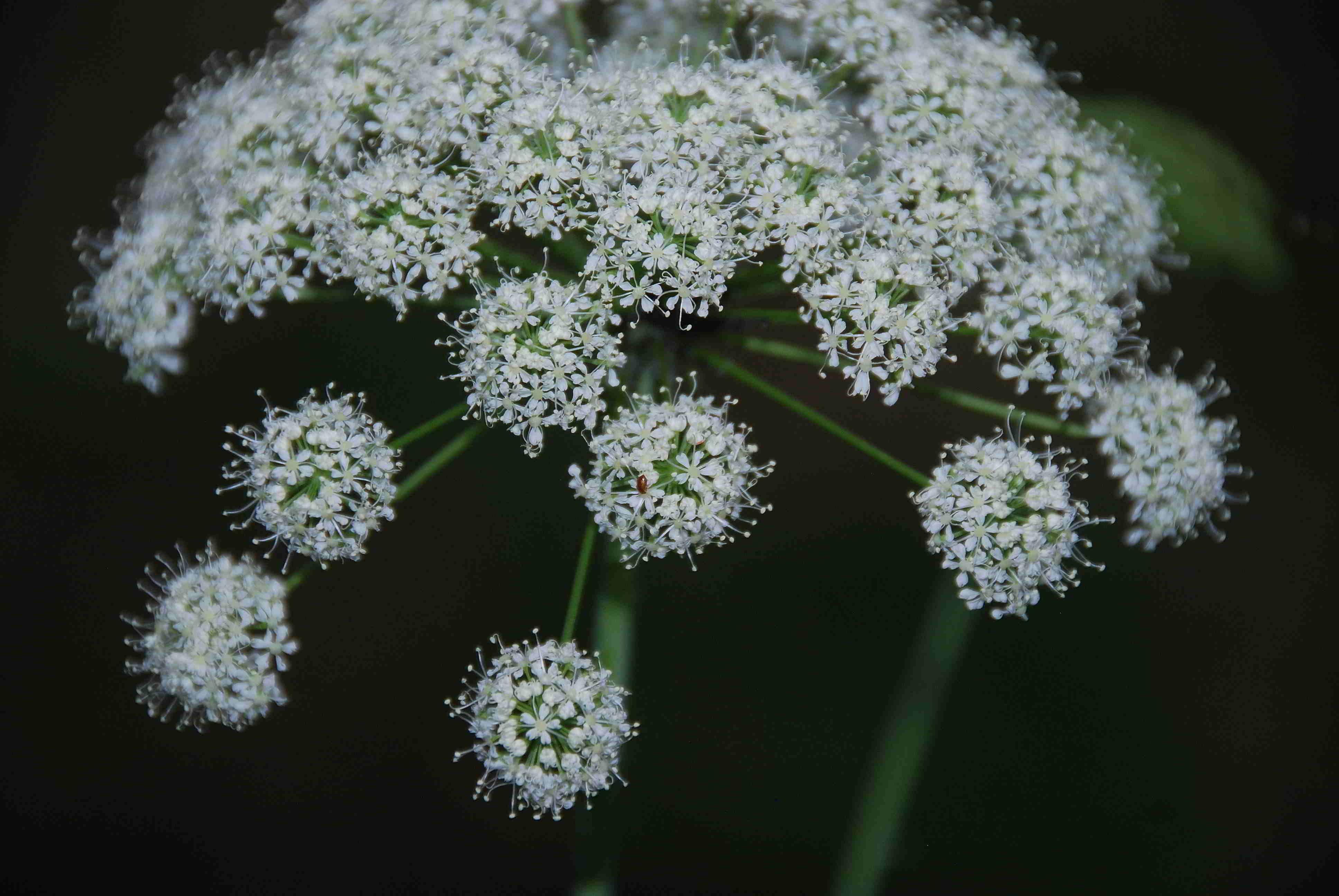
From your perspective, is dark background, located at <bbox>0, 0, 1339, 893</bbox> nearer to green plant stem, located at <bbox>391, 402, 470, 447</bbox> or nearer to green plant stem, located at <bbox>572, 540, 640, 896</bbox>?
green plant stem, located at <bbox>572, 540, 640, 896</bbox>

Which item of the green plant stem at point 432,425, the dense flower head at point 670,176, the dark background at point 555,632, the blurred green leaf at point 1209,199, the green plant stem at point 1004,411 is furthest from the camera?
the dark background at point 555,632

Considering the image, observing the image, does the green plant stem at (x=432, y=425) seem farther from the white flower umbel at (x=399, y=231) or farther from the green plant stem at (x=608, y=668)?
the green plant stem at (x=608, y=668)

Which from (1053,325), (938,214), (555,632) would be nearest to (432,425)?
(938,214)

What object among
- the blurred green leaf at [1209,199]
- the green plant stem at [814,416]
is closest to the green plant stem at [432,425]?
the green plant stem at [814,416]

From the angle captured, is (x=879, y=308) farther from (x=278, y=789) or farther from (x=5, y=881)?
(x=5, y=881)

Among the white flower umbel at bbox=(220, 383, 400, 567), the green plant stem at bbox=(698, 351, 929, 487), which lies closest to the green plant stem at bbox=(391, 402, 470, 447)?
the white flower umbel at bbox=(220, 383, 400, 567)

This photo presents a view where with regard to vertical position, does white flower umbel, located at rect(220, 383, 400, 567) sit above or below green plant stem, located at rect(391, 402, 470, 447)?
below

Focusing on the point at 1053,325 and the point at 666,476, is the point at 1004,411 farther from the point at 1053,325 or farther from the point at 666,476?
the point at 666,476
